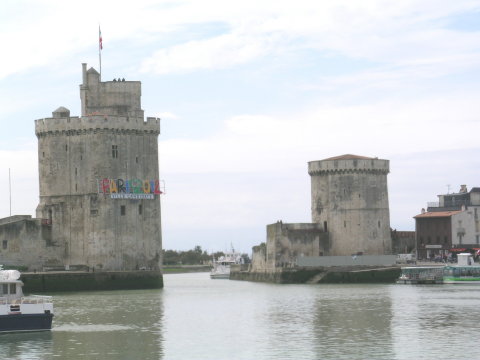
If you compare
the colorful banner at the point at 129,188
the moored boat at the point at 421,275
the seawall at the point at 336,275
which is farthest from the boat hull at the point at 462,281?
the colorful banner at the point at 129,188

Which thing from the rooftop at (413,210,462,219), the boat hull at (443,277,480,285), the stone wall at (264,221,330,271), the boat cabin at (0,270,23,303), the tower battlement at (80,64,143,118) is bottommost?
the boat hull at (443,277,480,285)

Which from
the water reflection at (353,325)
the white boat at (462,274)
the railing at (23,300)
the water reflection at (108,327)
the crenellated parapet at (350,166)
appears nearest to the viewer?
the water reflection at (353,325)

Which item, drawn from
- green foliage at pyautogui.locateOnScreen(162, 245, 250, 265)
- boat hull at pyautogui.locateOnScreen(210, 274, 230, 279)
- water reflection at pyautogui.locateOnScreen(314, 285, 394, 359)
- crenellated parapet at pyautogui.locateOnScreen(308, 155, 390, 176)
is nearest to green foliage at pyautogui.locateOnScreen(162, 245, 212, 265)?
green foliage at pyautogui.locateOnScreen(162, 245, 250, 265)

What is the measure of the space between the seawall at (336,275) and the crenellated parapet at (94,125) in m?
15.9

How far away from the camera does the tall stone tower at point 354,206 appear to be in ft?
305

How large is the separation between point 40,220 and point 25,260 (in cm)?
306

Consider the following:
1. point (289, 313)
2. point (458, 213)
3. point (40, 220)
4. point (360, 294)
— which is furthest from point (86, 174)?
point (458, 213)

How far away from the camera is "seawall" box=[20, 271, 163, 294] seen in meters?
74.1

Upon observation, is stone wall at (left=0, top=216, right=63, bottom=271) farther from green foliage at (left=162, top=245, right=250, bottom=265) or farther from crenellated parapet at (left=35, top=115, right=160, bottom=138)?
green foliage at (left=162, top=245, right=250, bottom=265)

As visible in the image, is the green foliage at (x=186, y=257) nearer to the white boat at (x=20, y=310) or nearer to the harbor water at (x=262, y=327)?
the harbor water at (x=262, y=327)

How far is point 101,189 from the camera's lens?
260 feet

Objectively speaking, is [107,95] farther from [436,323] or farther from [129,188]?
[436,323]

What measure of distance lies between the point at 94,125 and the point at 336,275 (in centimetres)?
2166

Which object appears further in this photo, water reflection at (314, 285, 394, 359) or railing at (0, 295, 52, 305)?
railing at (0, 295, 52, 305)
